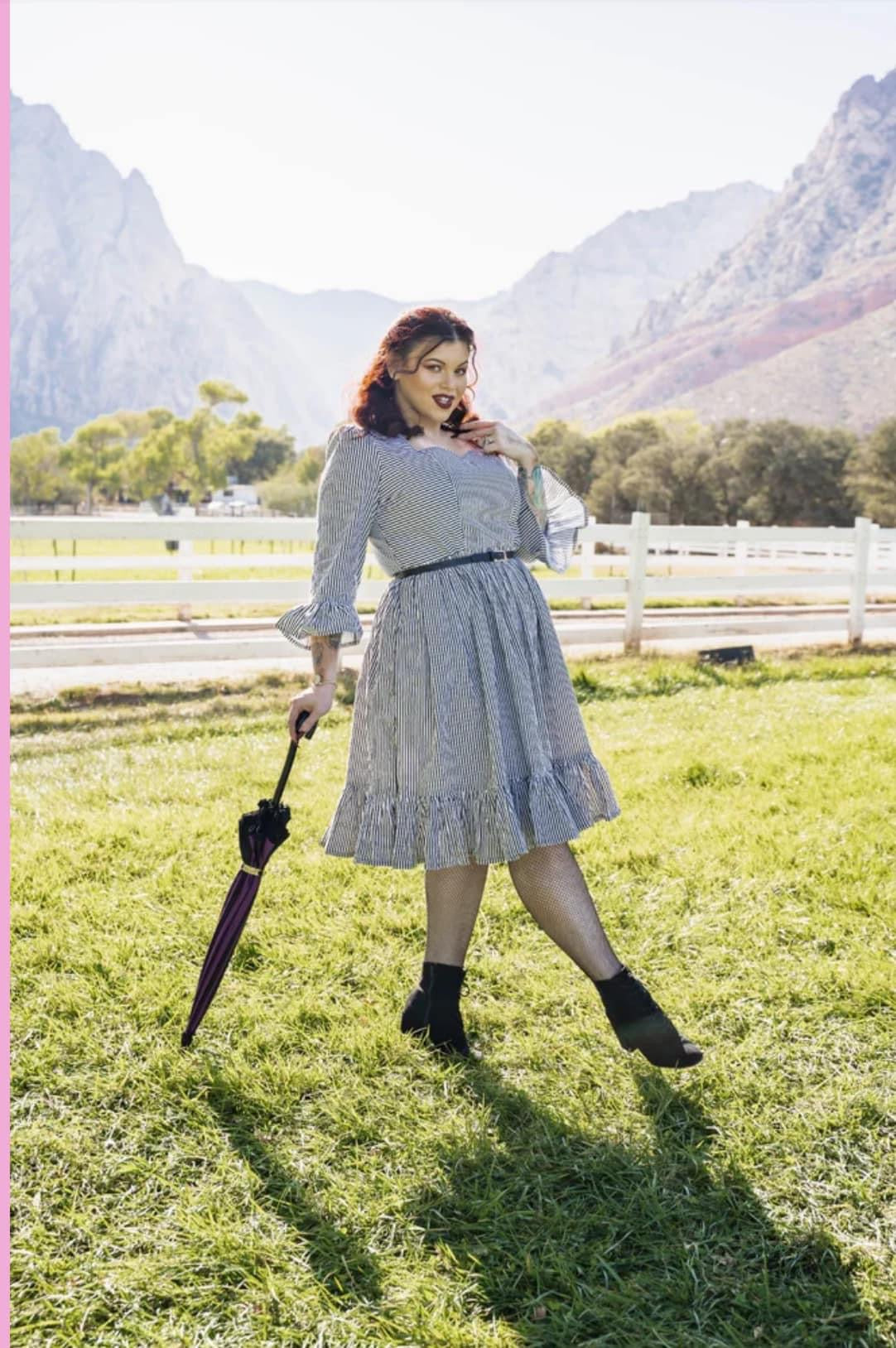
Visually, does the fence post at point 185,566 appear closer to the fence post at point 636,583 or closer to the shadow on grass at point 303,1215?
the fence post at point 636,583

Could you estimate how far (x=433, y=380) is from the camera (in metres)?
2.44

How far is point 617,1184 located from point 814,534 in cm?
920

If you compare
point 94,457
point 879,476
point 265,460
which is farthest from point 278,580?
point 265,460

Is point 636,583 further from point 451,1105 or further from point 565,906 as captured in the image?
point 451,1105

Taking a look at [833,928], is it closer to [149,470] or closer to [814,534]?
[814,534]

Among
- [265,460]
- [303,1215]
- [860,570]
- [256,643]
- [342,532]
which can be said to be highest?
[265,460]

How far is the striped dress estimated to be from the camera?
231 cm

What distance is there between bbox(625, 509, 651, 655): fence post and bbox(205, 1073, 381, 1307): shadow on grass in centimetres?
693

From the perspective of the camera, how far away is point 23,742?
5910 mm

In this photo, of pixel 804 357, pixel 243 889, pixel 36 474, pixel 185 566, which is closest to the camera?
pixel 243 889

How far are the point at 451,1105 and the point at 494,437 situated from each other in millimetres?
1511

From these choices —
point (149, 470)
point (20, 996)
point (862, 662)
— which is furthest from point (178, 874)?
point (149, 470)

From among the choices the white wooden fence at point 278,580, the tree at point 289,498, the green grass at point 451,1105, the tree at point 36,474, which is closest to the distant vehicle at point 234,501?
the tree at point 289,498

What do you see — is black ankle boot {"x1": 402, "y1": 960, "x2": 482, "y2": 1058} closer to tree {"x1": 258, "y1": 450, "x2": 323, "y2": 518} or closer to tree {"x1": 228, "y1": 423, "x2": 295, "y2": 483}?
tree {"x1": 258, "y1": 450, "x2": 323, "y2": 518}
